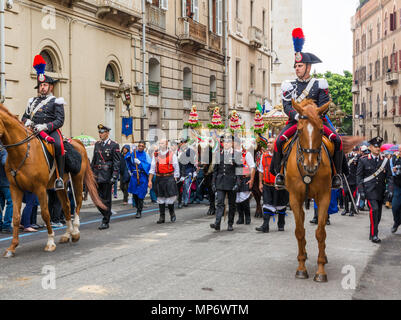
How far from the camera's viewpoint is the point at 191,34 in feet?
94.7

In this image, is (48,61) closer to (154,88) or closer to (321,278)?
(154,88)

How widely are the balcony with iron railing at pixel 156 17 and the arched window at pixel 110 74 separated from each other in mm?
3416

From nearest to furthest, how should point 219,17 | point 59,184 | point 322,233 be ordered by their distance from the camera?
point 322,233, point 59,184, point 219,17

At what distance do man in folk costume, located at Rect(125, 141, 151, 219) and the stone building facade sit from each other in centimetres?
4058

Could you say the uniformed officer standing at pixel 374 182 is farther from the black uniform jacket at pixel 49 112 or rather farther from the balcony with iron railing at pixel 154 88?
the balcony with iron railing at pixel 154 88

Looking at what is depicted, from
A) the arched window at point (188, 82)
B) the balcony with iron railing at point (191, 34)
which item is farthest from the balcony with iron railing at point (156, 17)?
the arched window at point (188, 82)

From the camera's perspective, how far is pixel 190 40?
92.7 ft

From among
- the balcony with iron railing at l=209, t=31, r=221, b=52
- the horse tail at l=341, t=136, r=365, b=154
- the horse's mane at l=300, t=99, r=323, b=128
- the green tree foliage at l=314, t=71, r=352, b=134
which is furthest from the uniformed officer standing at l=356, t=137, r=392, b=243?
the green tree foliage at l=314, t=71, r=352, b=134

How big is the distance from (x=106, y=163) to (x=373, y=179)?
5741 mm

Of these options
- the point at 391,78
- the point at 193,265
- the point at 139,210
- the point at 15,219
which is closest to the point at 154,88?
the point at 139,210

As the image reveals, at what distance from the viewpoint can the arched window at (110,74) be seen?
2315 cm

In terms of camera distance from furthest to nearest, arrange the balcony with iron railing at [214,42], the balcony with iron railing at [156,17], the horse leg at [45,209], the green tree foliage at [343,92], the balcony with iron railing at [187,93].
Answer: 1. the green tree foliage at [343,92]
2. the balcony with iron railing at [214,42]
3. the balcony with iron railing at [187,93]
4. the balcony with iron railing at [156,17]
5. the horse leg at [45,209]
